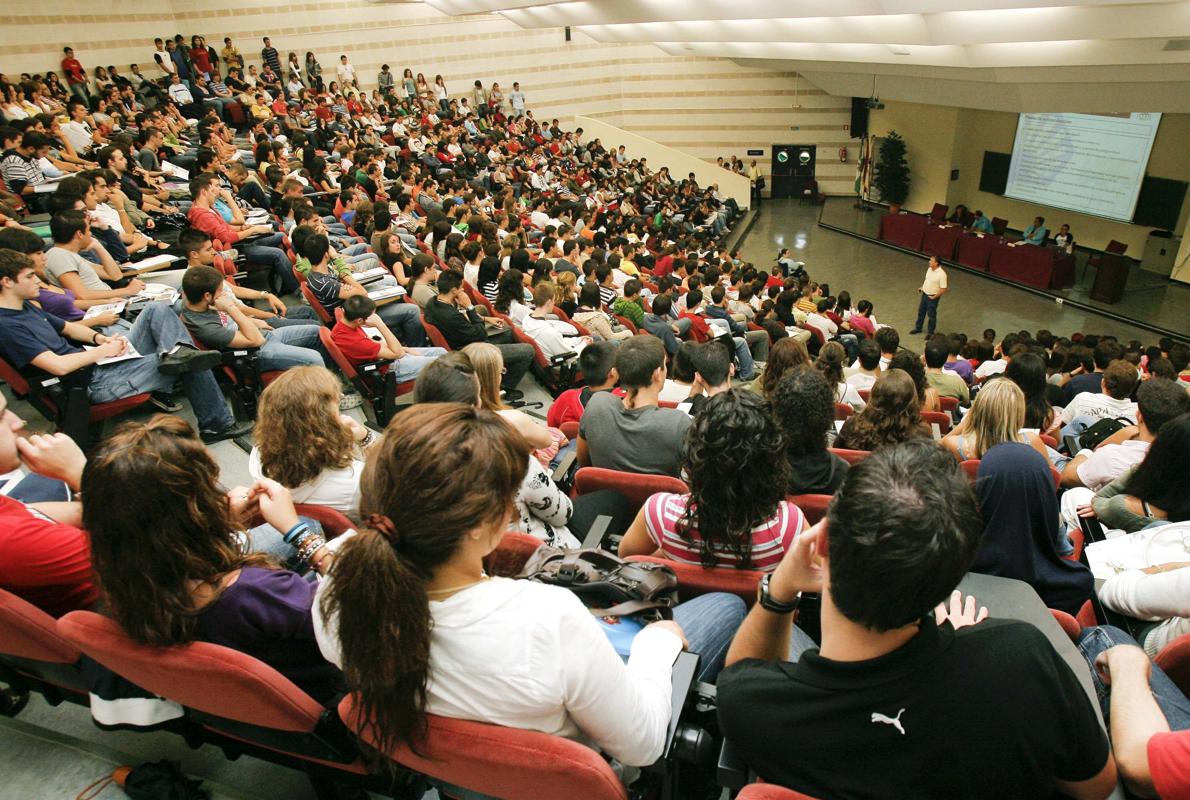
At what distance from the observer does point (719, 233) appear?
54.6 ft

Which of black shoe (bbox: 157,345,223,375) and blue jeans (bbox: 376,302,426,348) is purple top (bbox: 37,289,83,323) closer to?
black shoe (bbox: 157,345,223,375)

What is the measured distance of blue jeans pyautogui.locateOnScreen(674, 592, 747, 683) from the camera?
5.69 feet

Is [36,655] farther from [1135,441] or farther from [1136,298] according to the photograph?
[1136,298]

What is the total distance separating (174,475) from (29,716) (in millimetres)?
1368

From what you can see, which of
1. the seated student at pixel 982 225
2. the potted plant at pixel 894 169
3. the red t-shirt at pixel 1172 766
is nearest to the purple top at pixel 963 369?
the red t-shirt at pixel 1172 766

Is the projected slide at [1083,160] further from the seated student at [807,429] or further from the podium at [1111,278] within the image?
the seated student at [807,429]

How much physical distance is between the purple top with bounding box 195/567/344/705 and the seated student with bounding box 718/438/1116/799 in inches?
42.5

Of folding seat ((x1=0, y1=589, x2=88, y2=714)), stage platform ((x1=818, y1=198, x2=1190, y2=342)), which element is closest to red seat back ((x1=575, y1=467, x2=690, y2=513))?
folding seat ((x1=0, y1=589, x2=88, y2=714))

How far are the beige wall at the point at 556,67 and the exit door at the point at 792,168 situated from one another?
0.38 m

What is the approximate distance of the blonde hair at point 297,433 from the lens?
2.31 m

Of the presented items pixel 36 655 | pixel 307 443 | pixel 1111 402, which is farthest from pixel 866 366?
pixel 36 655

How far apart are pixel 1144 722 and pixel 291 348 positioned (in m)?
4.38

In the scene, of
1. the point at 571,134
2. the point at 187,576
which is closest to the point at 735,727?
the point at 187,576

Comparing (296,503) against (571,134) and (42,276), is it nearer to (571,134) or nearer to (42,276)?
(42,276)
